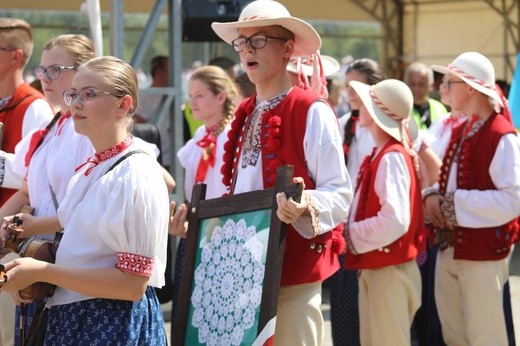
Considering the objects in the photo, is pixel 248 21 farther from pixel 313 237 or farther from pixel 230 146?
pixel 313 237

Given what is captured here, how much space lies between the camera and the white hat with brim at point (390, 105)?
17.7ft

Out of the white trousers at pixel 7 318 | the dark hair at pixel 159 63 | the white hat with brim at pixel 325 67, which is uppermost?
the dark hair at pixel 159 63

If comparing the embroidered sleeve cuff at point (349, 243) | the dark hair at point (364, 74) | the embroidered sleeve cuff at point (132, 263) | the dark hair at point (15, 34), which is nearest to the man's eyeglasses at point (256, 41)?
the embroidered sleeve cuff at point (132, 263)

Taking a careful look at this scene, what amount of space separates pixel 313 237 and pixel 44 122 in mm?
1875

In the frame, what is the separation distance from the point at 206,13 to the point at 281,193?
6099mm

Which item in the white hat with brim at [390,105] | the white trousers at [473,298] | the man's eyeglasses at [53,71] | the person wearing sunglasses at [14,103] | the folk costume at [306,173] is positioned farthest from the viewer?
the white trousers at [473,298]

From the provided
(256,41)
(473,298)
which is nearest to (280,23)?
(256,41)

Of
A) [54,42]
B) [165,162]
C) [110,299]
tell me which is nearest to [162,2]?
[165,162]

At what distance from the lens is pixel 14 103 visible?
A: 5.20m

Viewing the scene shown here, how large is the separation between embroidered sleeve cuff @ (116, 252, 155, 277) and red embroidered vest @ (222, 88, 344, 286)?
0.74 m

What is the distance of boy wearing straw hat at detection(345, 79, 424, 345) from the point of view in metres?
5.21

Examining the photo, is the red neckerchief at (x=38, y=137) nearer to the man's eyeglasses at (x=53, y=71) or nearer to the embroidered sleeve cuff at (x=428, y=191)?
the man's eyeglasses at (x=53, y=71)

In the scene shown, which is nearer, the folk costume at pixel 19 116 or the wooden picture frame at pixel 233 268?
the wooden picture frame at pixel 233 268

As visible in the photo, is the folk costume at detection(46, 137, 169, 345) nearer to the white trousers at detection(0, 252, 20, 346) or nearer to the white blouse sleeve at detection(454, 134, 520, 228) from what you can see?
the white trousers at detection(0, 252, 20, 346)
